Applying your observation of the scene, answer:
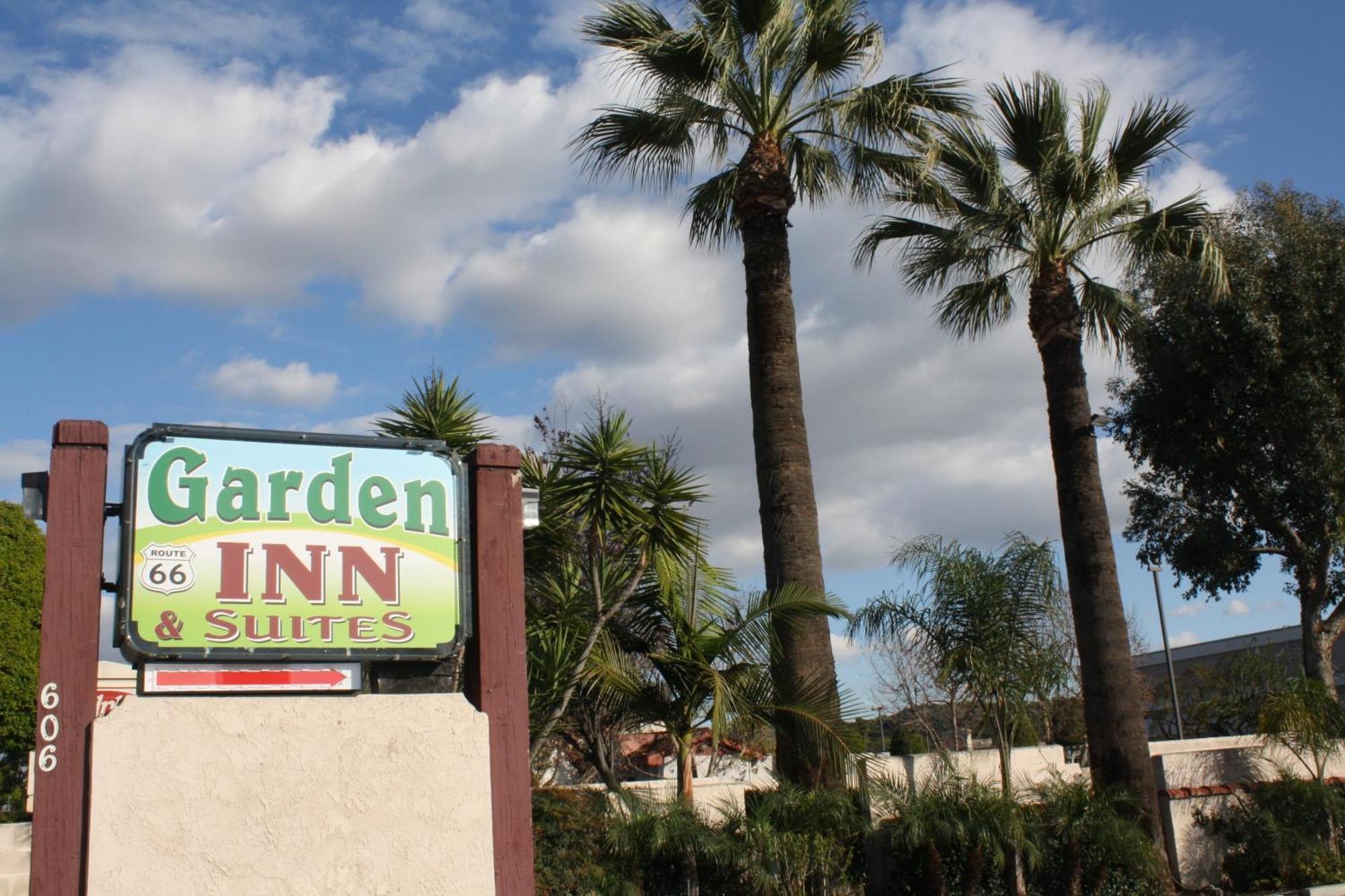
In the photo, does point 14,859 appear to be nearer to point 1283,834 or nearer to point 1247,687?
point 1283,834

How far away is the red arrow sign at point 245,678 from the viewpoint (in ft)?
21.8

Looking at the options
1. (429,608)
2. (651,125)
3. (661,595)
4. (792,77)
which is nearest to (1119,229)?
(792,77)

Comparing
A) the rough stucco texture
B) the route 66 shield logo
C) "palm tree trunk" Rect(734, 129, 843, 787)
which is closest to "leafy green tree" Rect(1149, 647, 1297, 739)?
"palm tree trunk" Rect(734, 129, 843, 787)

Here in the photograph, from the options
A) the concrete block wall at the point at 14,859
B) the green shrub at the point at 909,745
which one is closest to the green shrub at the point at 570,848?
the concrete block wall at the point at 14,859

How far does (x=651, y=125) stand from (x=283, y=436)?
27.2 feet

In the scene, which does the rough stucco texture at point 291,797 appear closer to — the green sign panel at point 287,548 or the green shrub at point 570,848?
the green sign panel at point 287,548

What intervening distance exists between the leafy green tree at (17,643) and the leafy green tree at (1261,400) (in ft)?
69.4

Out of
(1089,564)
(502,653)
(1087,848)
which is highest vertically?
(1089,564)

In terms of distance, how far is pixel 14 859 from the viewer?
1349cm

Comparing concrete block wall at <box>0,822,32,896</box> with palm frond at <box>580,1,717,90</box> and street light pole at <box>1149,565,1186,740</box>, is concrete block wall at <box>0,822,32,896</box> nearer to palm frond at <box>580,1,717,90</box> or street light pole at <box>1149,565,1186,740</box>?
palm frond at <box>580,1,717,90</box>

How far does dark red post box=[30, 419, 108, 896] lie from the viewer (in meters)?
6.21

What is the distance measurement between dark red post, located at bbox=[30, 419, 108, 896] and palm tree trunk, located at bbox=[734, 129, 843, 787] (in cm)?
677

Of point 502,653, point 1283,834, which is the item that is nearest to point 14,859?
point 502,653

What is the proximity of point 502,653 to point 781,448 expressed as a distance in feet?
20.1
